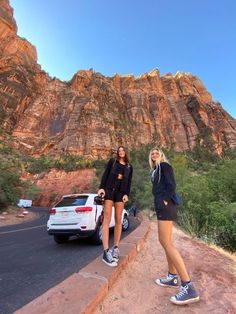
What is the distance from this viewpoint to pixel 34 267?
6.13 meters

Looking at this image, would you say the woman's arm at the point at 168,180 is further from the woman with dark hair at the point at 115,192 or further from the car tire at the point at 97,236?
the car tire at the point at 97,236

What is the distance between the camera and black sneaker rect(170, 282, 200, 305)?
3.67 metres

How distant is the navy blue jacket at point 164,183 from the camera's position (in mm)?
3951

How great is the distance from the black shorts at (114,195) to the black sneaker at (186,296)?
1.82m

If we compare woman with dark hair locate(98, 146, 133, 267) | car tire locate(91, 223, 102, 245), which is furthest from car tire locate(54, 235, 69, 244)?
woman with dark hair locate(98, 146, 133, 267)

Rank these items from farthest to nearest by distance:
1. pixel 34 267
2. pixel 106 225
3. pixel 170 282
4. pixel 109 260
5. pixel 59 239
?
1. pixel 59 239
2. pixel 34 267
3. pixel 106 225
4. pixel 109 260
5. pixel 170 282

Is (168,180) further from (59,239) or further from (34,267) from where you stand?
(59,239)

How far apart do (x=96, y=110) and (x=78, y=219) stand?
250 ft

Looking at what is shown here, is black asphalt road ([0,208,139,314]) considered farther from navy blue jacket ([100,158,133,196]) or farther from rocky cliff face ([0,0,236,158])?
rocky cliff face ([0,0,236,158])

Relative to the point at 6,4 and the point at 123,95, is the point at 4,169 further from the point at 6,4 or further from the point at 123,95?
the point at 6,4

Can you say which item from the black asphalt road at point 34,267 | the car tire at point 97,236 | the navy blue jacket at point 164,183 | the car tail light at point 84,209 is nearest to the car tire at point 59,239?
the black asphalt road at point 34,267

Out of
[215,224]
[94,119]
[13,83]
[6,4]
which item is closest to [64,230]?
[215,224]

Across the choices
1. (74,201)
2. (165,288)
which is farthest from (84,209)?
(165,288)

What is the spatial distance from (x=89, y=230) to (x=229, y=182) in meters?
9.54
